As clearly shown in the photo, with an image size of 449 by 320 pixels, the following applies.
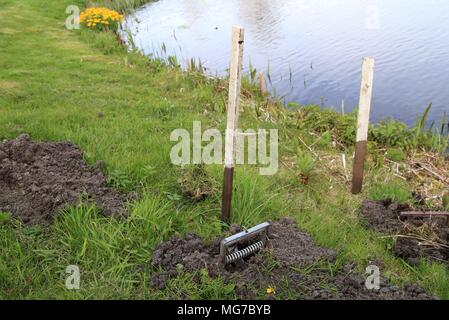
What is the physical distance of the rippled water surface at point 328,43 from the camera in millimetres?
9047

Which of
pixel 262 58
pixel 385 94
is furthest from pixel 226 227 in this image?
pixel 262 58

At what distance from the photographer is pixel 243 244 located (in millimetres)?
3598

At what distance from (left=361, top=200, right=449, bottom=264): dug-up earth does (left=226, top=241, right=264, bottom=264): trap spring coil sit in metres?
1.20

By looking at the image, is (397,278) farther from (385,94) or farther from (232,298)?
(385,94)

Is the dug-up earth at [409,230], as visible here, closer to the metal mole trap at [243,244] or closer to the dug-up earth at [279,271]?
the dug-up earth at [279,271]

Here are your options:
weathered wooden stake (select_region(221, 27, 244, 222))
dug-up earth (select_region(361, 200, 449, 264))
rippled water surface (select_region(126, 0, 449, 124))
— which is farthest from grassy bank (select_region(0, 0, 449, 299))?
rippled water surface (select_region(126, 0, 449, 124))

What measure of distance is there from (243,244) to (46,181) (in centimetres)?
193

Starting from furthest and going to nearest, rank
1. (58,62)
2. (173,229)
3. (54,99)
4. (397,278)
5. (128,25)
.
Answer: (128,25)
(58,62)
(54,99)
(173,229)
(397,278)

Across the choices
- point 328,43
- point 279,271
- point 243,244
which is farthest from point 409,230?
point 328,43

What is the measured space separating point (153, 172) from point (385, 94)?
5931 mm

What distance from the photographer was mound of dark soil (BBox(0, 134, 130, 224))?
3912 millimetres

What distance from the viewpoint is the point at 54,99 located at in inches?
267

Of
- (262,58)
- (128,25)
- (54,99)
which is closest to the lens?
(54,99)
